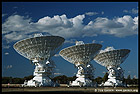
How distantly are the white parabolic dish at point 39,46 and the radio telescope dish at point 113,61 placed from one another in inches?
1034

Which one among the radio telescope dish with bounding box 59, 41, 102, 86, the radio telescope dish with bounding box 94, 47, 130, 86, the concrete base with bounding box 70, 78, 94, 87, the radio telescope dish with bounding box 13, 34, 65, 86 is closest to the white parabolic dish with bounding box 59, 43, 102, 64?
the radio telescope dish with bounding box 59, 41, 102, 86

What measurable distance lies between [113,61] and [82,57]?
17198mm

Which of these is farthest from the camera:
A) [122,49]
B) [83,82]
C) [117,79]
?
[117,79]

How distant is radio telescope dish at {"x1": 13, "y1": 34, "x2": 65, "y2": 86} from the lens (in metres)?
58.2

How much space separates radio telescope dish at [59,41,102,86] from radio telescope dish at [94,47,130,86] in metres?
11.3

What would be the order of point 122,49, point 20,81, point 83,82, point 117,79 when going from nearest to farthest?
point 83,82 → point 122,49 → point 117,79 → point 20,81

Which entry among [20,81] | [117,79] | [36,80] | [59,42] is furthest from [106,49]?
[20,81]

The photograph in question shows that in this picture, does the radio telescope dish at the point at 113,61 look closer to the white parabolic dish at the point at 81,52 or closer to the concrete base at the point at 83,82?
the white parabolic dish at the point at 81,52

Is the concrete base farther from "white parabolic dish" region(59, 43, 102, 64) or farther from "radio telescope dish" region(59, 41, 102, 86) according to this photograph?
"white parabolic dish" region(59, 43, 102, 64)

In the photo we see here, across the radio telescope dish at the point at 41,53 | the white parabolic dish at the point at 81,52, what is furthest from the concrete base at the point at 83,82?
the radio telescope dish at the point at 41,53

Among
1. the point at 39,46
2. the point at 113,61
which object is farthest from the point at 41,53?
the point at 113,61

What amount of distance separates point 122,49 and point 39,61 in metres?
32.8

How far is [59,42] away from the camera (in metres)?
60.1

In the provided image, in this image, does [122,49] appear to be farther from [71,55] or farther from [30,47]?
[30,47]
